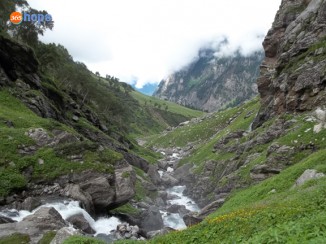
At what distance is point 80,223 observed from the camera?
103 feet

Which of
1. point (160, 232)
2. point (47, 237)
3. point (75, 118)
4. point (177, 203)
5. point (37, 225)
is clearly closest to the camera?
point (47, 237)

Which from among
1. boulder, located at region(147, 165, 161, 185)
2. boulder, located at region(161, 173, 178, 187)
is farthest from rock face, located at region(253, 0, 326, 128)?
boulder, located at region(147, 165, 161, 185)

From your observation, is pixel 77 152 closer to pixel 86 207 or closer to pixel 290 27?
pixel 86 207

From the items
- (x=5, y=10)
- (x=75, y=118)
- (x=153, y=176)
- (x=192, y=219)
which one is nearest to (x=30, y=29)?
(x=5, y=10)

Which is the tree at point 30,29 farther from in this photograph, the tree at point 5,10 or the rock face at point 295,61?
the rock face at point 295,61

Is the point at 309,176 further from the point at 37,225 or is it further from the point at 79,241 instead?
the point at 37,225

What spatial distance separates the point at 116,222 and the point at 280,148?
881 inches

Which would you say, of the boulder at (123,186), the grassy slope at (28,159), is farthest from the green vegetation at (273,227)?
the grassy slope at (28,159)

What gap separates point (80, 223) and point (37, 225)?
686 centimetres

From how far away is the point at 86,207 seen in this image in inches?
1332

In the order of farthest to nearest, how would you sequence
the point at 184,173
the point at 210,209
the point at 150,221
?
the point at 184,173 → the point at 150,221 → the point at 210,209

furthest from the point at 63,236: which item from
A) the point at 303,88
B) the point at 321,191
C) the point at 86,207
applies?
the point at 303,88

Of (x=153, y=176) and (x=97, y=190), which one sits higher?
(x=153, y=176)

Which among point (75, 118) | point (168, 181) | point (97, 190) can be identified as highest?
point (75, 118)
